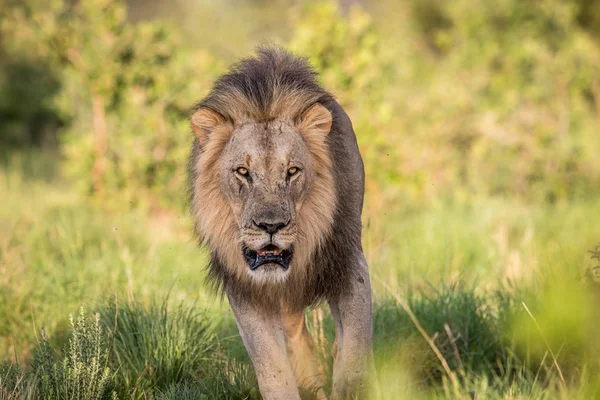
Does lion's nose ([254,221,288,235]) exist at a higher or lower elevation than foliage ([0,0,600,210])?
lower

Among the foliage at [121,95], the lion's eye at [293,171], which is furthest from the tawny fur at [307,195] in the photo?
the foliage at [121,95]

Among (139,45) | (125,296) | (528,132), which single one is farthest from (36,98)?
(125,296)

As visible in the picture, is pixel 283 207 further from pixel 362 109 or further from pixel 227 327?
pixel 362 109

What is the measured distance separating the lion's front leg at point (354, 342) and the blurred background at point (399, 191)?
7.8 inches

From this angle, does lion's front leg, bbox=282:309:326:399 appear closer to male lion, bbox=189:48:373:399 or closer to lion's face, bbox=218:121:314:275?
male lion, bbox=189:48:373:399

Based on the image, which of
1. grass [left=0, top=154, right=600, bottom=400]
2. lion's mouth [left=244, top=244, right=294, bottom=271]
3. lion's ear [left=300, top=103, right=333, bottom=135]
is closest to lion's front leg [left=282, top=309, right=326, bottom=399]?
grass [left=0, top=154, right=600, bottom=400]

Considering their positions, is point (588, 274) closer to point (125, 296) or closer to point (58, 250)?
point (125, 296)

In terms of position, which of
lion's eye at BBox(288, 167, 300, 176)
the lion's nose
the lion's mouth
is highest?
lion's eye at BBox(288, 167, 300, 176)

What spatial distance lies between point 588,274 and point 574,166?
6578 mm

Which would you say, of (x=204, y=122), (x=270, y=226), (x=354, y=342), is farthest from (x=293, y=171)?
(x=354, y=342)

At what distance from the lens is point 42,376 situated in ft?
11.8

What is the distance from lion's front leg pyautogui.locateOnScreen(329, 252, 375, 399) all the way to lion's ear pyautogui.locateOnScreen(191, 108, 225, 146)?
93 centimetres

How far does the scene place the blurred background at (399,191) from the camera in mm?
4297

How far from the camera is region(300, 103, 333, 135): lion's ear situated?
3.64 metres
